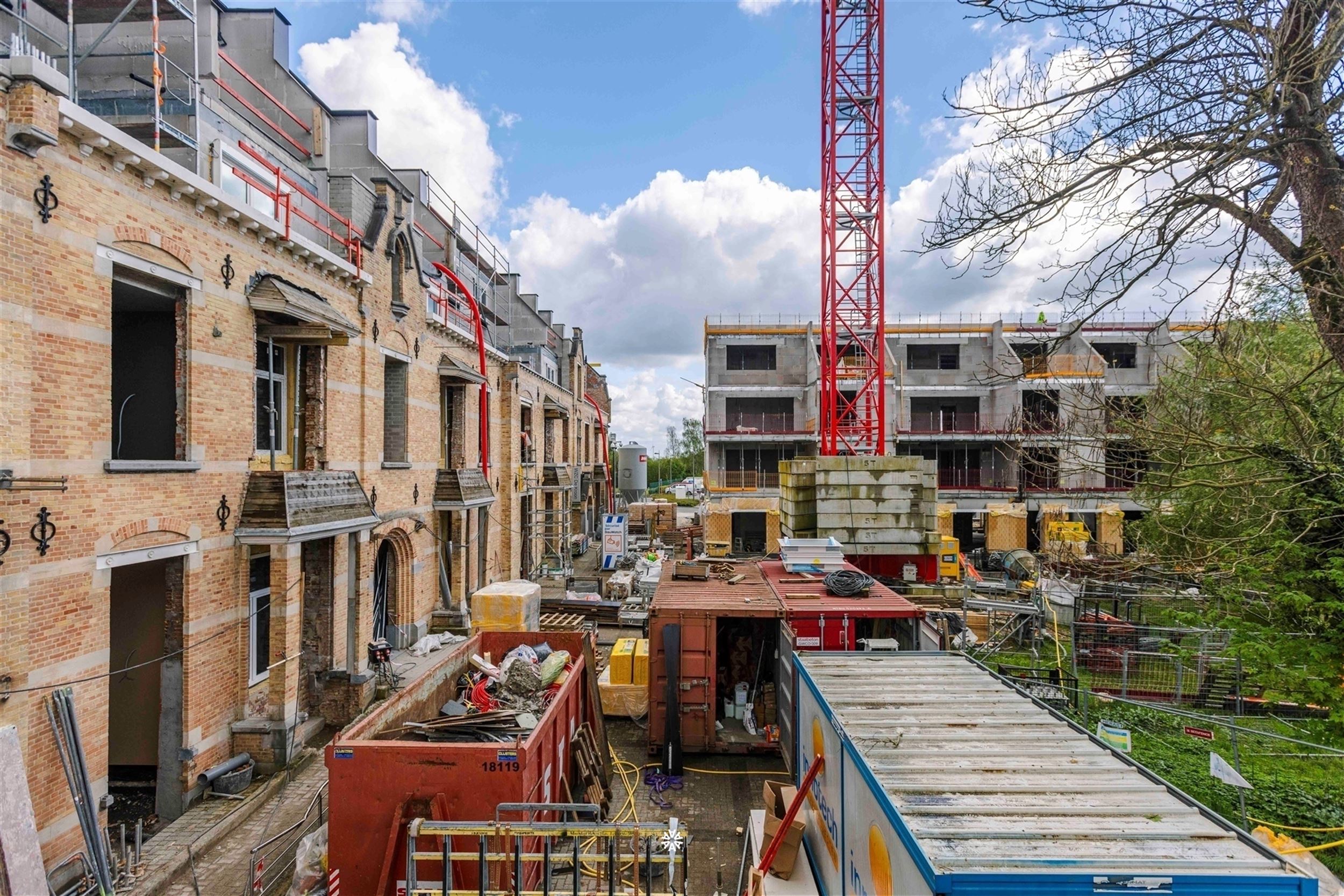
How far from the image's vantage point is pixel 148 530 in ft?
25.5

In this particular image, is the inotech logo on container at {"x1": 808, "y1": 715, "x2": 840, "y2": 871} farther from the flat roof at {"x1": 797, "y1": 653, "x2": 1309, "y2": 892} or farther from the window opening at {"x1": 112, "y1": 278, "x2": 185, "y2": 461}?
the window opening at {"x1": 112, "y1": 278, "x2": 185, "y2": 461}

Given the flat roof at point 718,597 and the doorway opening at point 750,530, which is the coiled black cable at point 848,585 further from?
the doorway opening at point 750,530

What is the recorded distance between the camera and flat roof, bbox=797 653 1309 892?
3480mm

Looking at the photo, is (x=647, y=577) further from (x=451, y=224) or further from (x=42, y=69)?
(x=42, y=69)

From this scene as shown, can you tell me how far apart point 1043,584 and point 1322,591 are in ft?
37.1

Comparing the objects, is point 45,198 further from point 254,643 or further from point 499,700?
point 499,700

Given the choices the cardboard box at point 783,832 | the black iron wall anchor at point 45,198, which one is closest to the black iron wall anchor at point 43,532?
the black iron wall anchor at point 45,198

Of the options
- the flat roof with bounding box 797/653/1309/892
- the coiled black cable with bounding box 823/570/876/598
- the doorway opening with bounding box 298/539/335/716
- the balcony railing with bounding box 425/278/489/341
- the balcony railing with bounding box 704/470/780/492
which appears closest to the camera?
the flat roof with bounding box 797/653/1309/892

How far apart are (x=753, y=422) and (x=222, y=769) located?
28.8 metres

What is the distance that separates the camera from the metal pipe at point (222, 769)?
8609 millimetres

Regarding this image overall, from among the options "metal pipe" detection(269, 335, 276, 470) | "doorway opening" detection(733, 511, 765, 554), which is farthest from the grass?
"doorway opening" detection(733, 511, 765, 554)

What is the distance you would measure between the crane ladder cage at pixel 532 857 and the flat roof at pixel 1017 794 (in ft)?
7.21

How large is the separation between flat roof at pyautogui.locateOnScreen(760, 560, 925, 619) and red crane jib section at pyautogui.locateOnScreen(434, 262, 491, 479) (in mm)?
10871

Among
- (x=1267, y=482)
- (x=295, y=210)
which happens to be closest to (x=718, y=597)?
(x=1267, y=482)
